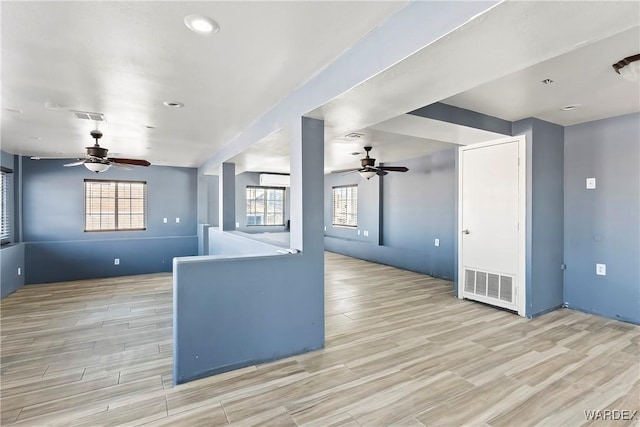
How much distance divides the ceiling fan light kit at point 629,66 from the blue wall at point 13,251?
25.8ft

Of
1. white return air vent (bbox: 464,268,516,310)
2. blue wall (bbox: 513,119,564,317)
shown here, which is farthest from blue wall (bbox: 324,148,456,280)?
blue wall (bbox: 513,119,564,317)

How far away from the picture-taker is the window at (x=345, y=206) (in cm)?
911

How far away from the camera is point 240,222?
9.31 meters

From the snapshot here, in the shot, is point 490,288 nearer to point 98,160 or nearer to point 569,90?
point 569,90

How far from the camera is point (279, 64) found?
2367 mm

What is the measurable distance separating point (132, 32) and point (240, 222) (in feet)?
25.0

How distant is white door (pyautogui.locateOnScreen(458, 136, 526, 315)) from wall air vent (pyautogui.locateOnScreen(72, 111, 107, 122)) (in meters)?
4.72

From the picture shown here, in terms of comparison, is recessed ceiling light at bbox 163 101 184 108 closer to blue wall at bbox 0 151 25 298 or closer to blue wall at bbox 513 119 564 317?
blue wall at bbox 513 119 564 317

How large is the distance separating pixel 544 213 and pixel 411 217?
10.4 feet

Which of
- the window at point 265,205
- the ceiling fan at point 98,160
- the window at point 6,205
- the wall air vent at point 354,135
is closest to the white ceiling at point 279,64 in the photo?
the ceiling fan at point 98,160

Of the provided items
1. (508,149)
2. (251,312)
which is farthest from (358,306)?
(508,149)

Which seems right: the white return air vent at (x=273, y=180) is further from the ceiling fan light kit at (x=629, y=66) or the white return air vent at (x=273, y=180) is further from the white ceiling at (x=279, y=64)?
the ceiling fan light kit at (x=629, y=66)

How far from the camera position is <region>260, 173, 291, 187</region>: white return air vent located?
9367 millimetres

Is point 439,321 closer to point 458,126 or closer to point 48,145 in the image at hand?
point 458,126
